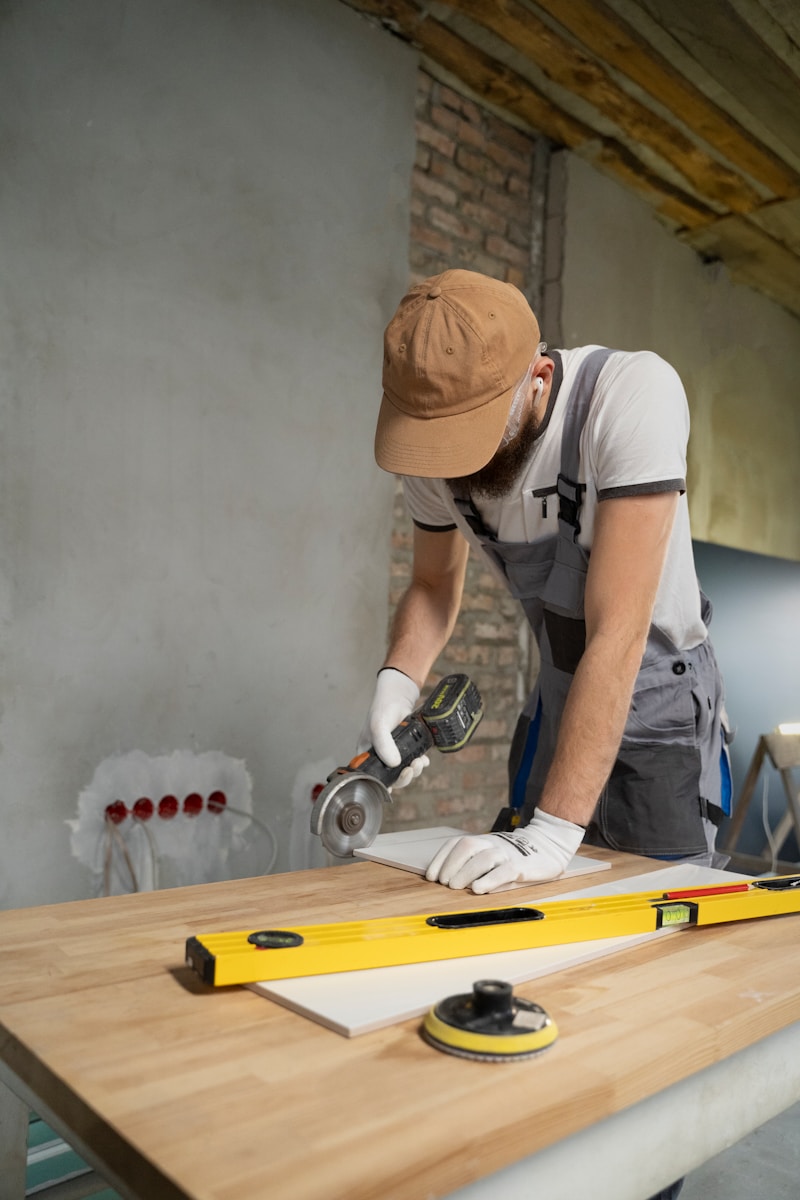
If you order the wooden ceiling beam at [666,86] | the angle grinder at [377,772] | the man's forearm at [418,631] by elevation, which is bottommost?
the angle grinder at [377,772]

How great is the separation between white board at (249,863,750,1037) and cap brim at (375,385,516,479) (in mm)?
723

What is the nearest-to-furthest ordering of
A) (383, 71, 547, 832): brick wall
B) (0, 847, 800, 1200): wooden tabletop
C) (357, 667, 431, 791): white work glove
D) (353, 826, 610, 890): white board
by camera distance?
1. (0, 847, 800, 1200): wooden tabletop
2. (353, 826, 610, 890): white board
3. (357, 667, 431, 791): white work glove
4. (383, 71, 547, 832): brick wall

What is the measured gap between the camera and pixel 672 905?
104cm

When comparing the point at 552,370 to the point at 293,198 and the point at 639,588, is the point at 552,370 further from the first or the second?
the point at 293,198

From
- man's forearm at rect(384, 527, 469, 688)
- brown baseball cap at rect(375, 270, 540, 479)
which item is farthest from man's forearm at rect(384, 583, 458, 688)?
brown baseball cap at rect(375, 270, 540, 479)

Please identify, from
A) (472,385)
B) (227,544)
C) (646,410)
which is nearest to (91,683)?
(227,544)

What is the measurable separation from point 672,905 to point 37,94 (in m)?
2.31

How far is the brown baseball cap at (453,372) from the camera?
138cm

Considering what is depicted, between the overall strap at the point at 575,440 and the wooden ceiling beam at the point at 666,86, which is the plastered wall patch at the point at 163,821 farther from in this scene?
the wooden ceiling beam at the point at 666,86

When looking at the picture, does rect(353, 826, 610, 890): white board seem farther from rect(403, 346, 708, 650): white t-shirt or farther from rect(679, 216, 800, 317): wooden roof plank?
rect(679, 216, 800, 317): wooden roof plank

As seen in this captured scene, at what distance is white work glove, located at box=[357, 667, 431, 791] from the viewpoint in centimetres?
152

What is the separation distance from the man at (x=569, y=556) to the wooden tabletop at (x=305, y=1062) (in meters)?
0.38

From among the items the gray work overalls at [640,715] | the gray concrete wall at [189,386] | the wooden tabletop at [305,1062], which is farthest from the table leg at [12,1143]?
the gray concrete wall at [189,386]

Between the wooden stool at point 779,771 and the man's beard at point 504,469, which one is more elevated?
the man's beard at point 504,469
